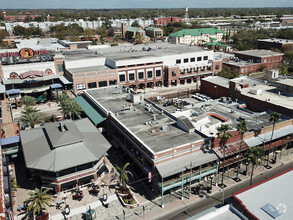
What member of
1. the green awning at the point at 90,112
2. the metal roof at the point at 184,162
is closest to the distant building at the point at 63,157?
the green awning at the point at 90,112

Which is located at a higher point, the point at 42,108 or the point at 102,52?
the point at 102,52

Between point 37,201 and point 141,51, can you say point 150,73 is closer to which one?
point 141,51

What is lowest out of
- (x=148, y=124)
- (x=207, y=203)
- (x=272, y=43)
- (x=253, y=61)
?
(x=207, y=203)

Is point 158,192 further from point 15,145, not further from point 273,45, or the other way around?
point 273,45

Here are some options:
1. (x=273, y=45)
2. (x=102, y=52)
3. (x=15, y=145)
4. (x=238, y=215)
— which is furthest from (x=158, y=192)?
(x=273, y=45)

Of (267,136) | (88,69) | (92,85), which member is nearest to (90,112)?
(92,85)

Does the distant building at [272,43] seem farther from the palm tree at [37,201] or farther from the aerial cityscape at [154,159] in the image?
the palm tree at [37,201]
